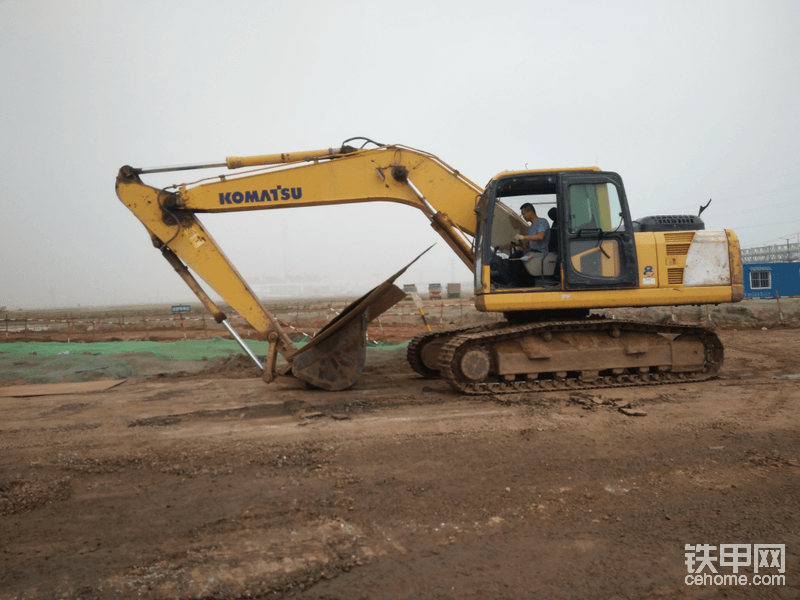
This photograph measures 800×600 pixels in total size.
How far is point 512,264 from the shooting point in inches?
277

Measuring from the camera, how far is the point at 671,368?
23.7 feet

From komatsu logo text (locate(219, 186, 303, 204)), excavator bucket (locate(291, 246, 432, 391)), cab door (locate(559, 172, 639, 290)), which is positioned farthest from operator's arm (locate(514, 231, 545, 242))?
komatsu logo text (locate(219, 186, 303, 204))

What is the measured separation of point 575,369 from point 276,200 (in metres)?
5.09

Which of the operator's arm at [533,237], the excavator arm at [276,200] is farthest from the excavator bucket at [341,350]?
the operator's arm at [533,237]

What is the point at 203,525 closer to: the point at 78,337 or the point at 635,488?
the point at 635,488

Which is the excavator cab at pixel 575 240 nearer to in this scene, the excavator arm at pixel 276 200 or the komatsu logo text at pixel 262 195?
the excavator arm at pixel 276 200

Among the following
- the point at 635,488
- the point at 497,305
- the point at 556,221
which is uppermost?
the point at 556,221

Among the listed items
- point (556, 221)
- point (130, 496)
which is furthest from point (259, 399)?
point (556, 221)

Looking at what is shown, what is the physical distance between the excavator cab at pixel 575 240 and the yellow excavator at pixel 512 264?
0.05 ft

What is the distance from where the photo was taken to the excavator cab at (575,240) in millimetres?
6754

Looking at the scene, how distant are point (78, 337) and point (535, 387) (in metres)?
21.7

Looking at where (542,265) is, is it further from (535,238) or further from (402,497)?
(402,497)

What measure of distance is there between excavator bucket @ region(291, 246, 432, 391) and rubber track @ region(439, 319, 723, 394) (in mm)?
1182
